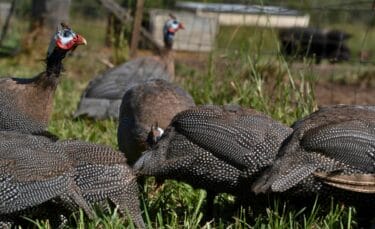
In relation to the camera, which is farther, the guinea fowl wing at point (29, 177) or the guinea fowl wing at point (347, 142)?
the guinea fowl wing at point (347, 142)

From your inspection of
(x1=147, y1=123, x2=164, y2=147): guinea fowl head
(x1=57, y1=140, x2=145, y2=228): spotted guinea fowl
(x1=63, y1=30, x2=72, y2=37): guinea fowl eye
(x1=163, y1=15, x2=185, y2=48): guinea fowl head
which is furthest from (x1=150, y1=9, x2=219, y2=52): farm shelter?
(x1=57, y1=140, x2=145, y2=228): spotted guinea fowl

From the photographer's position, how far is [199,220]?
435 centimetres

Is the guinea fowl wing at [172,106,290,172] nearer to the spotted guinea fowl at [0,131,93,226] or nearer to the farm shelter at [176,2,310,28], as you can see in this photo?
the spotted guinea fowl at [0,131,93,226]

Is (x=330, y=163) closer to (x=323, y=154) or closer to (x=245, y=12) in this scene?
(x=323, y=154)

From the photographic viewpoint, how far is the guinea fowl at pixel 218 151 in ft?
14.3

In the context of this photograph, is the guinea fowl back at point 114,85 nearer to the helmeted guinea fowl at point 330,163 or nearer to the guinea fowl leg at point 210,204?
the guinea fowl leg at point 210,204

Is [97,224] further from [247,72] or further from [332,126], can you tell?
[247,72]

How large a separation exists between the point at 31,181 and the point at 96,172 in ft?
1.14

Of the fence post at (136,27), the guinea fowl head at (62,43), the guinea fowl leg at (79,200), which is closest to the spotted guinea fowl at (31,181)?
the guinea fowl leg at (79,200)

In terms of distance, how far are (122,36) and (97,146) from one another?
167 inches

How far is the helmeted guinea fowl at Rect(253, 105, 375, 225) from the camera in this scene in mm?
4133

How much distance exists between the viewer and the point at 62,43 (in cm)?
513

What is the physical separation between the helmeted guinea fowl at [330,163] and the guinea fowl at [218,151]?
112 mm

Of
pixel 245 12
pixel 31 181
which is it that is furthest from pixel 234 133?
pixel 245 12
